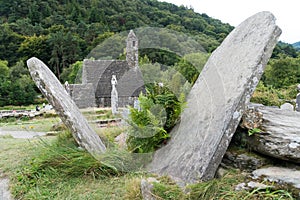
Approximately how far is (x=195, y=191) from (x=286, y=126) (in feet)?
4.42

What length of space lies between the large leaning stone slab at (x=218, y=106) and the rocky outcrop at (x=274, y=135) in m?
0.23

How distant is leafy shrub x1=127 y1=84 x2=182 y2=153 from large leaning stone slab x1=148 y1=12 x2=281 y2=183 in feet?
0.48

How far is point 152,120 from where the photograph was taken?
11.4 ft

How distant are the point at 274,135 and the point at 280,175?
47 cm

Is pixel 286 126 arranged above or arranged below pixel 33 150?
above

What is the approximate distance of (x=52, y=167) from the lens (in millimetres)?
3367

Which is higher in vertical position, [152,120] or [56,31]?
[56,31]

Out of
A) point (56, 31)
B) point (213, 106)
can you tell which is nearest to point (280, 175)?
point (213, 106)

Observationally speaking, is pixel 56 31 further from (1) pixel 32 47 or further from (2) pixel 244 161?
(2) pixel 244 161

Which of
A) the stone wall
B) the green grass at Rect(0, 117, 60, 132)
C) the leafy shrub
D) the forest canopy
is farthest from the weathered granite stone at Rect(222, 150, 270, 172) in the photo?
the forest canopy

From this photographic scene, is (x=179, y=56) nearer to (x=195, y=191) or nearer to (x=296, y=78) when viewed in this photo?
(x=195, y=191)

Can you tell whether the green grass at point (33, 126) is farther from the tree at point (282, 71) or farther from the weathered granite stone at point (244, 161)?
the tree at point (282, 71)

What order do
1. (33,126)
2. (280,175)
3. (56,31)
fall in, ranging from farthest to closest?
(56,31)
(33,126)
(280,175)

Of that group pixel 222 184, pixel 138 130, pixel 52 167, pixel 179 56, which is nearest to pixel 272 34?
pixel 179 56
